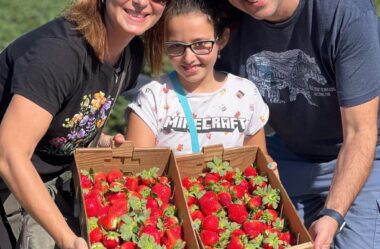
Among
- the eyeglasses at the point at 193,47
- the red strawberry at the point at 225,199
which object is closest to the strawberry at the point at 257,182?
the red strawberry at the point at 225,199

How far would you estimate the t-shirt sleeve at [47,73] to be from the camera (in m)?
2.77

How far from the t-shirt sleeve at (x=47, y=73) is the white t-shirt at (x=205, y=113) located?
618 millimetres

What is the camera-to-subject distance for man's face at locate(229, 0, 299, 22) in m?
3.29

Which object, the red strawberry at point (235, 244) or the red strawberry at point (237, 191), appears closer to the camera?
the red strawberry at point (235, 244)

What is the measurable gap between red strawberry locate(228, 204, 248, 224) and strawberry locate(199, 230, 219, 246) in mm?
172

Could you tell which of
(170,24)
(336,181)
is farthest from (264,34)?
(336,181)

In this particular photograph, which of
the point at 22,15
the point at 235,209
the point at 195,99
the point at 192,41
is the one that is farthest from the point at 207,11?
the point at 22,15

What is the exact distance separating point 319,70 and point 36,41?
1330 mm

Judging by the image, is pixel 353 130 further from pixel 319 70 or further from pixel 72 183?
pixel 72 183

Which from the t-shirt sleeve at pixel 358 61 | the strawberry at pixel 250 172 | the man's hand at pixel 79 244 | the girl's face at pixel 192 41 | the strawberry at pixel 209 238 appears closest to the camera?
the man's hand at pixel 79 244

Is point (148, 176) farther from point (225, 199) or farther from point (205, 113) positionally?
point (205, 113)

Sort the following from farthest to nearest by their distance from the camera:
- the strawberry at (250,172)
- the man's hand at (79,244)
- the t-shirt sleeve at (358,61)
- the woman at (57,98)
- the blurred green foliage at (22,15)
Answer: the blurred green foliage at (22,15) → the t-shirt sleeve at (358,61) → the strawberry at (250,172) → the woman at (57,98) → the man's hand at (79,244)

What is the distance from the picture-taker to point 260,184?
9.75 feet

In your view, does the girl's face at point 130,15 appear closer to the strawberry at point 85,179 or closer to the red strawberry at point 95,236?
the strawberry at point 85,179
